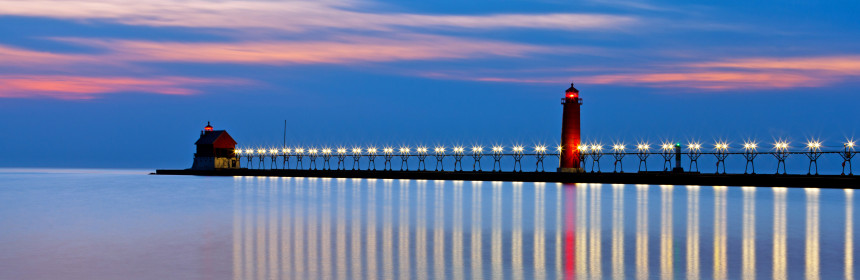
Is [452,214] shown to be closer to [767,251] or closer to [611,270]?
[767,251]

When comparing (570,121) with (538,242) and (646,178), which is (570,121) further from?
(538,242)

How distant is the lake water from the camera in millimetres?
17953

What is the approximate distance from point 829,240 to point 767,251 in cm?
496

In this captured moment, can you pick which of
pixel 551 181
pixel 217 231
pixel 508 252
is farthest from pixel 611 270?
pixel 551 181

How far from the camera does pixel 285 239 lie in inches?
976

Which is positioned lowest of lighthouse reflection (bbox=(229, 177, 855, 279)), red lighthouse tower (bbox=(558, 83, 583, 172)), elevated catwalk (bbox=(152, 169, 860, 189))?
elevated catwalk (bbox=(152, 169, 860, 189))

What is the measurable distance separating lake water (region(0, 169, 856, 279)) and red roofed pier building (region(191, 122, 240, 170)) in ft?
246

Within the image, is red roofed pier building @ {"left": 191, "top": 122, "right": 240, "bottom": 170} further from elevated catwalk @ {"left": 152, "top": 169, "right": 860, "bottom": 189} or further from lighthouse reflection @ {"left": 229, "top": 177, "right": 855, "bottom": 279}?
lighthouse reflection @ {"left": 229, "top": 177, "right": 855, "bottom": 279}

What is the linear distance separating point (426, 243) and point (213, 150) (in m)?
97.9

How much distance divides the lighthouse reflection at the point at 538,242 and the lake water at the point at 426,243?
6 centimetres

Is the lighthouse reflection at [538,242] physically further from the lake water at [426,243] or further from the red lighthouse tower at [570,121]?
the red lighthouse tower at [570,121]

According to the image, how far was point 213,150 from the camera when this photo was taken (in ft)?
383

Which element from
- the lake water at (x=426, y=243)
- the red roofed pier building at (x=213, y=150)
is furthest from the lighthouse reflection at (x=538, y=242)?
the red roofed pier building at (x=213, y=150)

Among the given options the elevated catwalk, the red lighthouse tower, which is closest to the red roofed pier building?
the elevated catwalk
